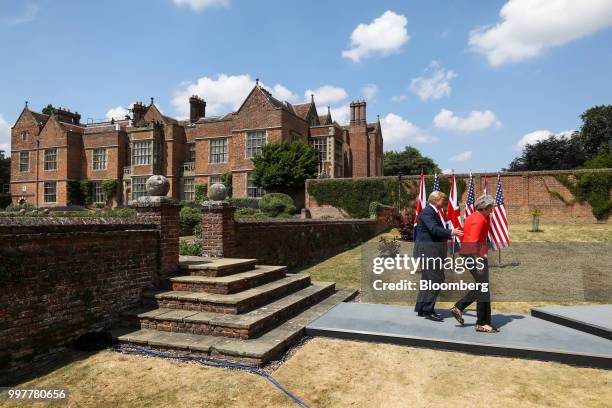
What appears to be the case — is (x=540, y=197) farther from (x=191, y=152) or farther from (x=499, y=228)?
(x=191, y=152)

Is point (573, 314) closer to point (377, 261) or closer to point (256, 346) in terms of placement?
point (256, 346)

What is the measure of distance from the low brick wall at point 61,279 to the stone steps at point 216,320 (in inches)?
21.8

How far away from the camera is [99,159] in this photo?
37844mm

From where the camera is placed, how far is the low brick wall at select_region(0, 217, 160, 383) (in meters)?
4.34

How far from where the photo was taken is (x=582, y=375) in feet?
13.6

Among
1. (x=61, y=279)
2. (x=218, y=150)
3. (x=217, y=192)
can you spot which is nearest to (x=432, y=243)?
(x=217, y=192)

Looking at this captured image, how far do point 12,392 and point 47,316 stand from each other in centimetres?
106

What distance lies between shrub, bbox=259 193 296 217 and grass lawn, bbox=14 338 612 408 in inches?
759

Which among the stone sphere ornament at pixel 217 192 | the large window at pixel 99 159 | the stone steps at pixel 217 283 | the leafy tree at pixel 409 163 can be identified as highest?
the leafy tree at pixel 409 163

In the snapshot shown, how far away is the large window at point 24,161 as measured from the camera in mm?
39594

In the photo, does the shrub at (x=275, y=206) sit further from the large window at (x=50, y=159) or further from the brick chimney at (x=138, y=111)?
the large window at (x=50, y=159)

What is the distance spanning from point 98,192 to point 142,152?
22.3 ft

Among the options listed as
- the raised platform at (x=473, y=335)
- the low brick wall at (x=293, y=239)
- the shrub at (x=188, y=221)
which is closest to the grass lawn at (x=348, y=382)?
the raised platform at (x=473, y=335)

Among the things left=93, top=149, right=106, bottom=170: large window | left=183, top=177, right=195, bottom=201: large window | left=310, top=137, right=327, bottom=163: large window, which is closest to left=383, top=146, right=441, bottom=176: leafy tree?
left=310, top=137, right=327, bottom=163: large window
